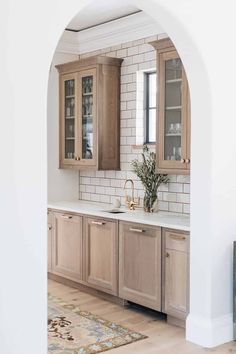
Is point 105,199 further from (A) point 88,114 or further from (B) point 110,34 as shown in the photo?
(B) point 110,34

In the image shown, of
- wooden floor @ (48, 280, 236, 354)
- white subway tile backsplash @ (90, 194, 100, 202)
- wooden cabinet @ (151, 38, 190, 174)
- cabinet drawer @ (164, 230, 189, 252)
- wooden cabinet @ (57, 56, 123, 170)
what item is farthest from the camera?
white subway tile backsplash @ (90, 194, 100, 202)

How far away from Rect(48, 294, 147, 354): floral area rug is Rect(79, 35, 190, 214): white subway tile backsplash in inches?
52.3

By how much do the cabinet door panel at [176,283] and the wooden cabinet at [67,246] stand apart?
1270mm

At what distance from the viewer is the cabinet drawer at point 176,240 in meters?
4.40

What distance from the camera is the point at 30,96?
3.13 m

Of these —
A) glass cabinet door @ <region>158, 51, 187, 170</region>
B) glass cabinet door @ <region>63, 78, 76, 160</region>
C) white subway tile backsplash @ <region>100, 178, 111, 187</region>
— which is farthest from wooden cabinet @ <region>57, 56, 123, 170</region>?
glass cabinet door @ <region>158, 51, 187, 170</region>

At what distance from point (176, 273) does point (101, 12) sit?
8.90ft

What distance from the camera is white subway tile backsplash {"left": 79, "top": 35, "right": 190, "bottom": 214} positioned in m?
5.29

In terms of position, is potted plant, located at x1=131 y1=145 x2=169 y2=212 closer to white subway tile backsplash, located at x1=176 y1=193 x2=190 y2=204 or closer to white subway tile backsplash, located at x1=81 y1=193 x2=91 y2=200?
white subway tile backsplash, located at x1=176 y1=193 x2=190 y2=204

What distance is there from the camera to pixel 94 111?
5.77m

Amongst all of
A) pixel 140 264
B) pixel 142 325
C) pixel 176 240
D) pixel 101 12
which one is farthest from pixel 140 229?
pixel 101 12

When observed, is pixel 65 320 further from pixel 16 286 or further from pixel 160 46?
pixel 160 46

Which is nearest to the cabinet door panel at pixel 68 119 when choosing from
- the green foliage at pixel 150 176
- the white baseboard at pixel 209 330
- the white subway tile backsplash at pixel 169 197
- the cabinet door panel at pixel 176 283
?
the green foliage at pixel 150 176

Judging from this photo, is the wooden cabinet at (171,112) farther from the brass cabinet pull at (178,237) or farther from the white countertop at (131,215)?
the brass cabinet pull at (178,237)
